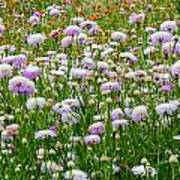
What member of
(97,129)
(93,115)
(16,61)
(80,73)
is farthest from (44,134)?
(16,61)

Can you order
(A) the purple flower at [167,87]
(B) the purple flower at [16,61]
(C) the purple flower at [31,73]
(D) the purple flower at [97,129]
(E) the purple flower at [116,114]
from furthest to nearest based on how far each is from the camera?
(B) the purple flower at [16,61] → (C) the purple flower at [31,73] → (A) the purple flower at [167,87] → (E) the purple flower at [116,114] → (D) the purple flower at [97,129]

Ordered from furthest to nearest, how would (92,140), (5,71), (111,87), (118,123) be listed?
(5,71)
(111,87)
(118,123)
(92,140)

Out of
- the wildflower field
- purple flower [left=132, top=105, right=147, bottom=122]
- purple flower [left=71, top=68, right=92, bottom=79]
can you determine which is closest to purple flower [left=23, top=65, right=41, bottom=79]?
the wildflower field

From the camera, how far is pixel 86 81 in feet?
10.6

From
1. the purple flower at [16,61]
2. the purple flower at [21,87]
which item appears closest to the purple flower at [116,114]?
the purple flower at [21,87]

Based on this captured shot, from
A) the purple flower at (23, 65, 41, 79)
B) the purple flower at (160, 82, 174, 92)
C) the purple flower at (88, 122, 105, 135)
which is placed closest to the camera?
the purple flower at (88, 122, 105, 135)

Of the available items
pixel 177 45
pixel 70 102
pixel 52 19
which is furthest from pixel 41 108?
pixel 52 19

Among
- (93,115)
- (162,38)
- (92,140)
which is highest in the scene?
(162,38)

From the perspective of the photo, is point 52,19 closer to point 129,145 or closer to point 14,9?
point 14,9

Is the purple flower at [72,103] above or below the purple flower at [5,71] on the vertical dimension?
below

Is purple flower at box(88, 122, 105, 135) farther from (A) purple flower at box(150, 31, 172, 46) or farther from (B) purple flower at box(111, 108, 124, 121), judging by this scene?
(A) purple flower at box(150, 31, 172, 46)

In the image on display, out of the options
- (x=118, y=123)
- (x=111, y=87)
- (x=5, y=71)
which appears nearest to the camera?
(x=118, y=123)

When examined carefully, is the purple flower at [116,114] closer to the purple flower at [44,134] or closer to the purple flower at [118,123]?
the purple flower at [118,123]

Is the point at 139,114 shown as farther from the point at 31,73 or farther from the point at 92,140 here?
the point at 31,73
